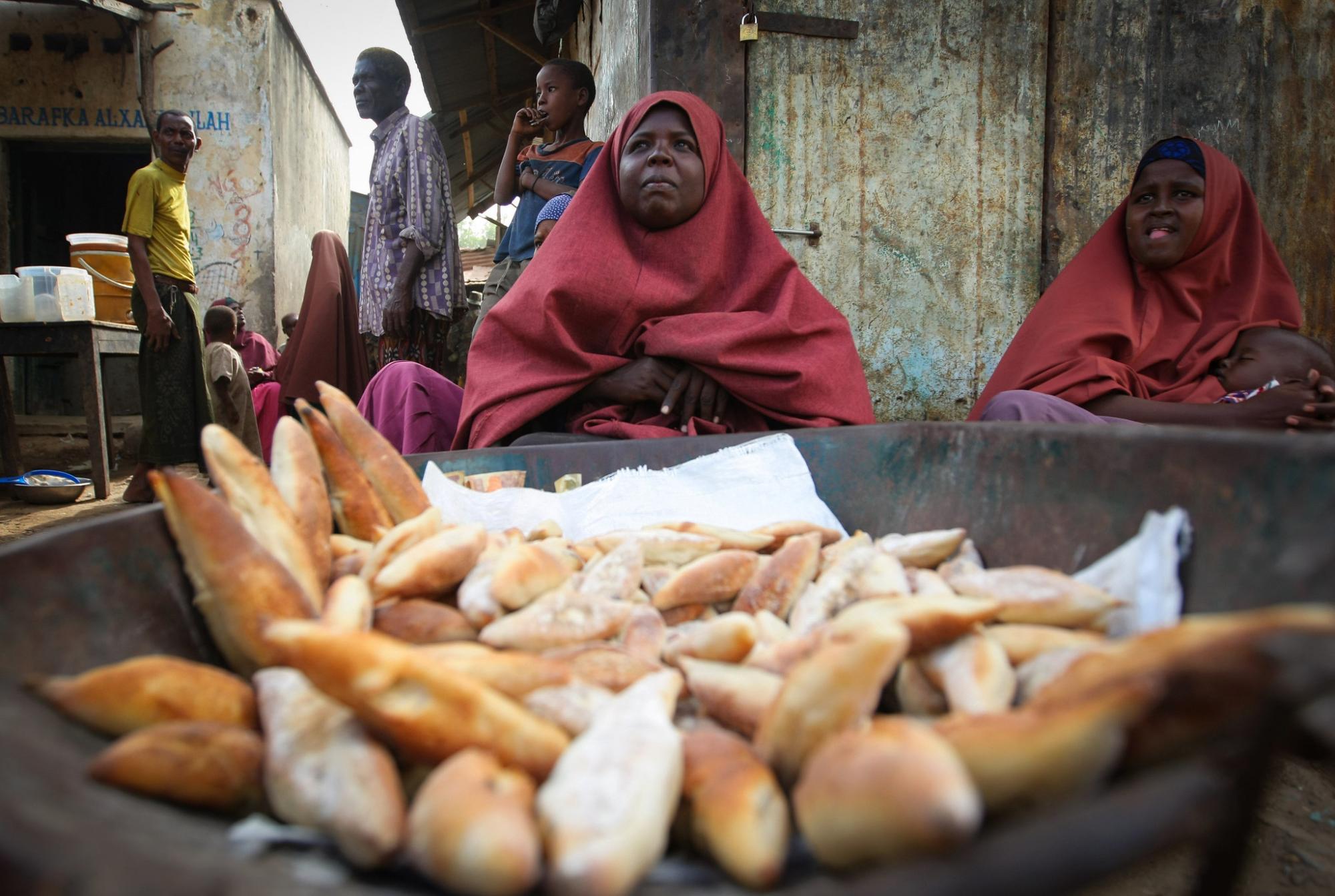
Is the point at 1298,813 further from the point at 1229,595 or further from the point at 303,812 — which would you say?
the point at 303,812

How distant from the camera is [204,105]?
776cm

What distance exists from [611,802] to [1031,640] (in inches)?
18.5

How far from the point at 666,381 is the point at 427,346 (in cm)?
257

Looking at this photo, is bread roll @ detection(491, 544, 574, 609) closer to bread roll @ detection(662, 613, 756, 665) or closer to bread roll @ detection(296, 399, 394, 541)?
bread roll @ detection(662, 613, 756, 665)

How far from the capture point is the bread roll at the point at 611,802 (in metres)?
0.47

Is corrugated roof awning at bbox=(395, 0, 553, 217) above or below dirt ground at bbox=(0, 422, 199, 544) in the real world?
above

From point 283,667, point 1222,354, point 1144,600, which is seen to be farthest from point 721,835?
point 1222,354

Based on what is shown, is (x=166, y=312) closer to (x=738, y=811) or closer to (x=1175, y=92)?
(x=738, y=811)

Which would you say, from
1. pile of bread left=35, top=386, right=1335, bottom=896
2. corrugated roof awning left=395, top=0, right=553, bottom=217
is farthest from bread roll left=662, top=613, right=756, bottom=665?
corrugated roof awning left=395, top=0, right=553, bottom=217

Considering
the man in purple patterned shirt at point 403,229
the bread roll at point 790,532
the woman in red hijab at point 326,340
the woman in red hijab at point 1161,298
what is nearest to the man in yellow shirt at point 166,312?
the woman in red hijab at point 326,340

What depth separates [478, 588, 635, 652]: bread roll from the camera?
32.6 inches

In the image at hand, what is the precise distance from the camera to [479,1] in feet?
24.3

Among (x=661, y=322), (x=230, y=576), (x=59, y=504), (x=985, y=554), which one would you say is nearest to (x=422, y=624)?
(x=230, y=576)

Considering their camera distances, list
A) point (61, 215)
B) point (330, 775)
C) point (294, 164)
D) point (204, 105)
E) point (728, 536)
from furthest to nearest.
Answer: point (61, 215)
point (294, 164)
point (204, 105)
point (728, 536)
point (330, 775)
